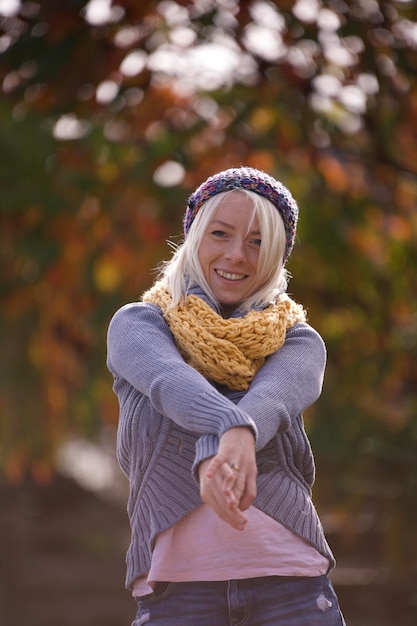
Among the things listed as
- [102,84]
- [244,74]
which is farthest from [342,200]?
[102,84]

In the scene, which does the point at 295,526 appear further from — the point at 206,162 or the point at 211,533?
the point at 206,162

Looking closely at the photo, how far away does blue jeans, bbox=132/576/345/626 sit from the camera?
224cm

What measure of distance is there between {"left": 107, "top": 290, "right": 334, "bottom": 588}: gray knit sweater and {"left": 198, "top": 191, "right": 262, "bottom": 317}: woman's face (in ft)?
0.48

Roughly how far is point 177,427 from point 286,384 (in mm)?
251

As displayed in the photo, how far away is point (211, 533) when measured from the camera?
2.26 m

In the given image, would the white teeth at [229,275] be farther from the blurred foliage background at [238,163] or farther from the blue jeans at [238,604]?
the blurred foliage background at [238,163]

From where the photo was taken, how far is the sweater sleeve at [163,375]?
2113 mm

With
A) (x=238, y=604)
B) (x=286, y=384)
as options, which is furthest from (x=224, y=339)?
(x=238, y=604)

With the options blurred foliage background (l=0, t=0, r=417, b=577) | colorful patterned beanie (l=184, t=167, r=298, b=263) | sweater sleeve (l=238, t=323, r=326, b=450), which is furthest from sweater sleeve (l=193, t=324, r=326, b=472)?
blurred foliage background (l=0, t=0, r=417, b=577)

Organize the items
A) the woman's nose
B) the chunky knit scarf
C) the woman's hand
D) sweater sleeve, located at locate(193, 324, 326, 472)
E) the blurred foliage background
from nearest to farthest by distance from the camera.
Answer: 1. the woman's hand
2. sweater sleeve, located at locate(193, 324, 326, 472)
3. the chunky knit scarf
4. the woman's nose
5. the blurred foliage background

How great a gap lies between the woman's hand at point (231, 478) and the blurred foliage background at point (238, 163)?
4.98 metres

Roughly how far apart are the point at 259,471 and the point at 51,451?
24.3 feet

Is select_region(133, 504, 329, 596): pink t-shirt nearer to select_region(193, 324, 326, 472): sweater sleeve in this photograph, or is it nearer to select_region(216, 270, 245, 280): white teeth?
select_region(193, 324, 326, 472): sweater sleeve

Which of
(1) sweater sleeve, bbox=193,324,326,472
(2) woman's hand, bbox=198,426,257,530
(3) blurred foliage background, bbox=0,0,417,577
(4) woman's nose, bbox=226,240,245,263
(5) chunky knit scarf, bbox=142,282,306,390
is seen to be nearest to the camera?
(2) woman's hand, bbox=198,426,257,530
